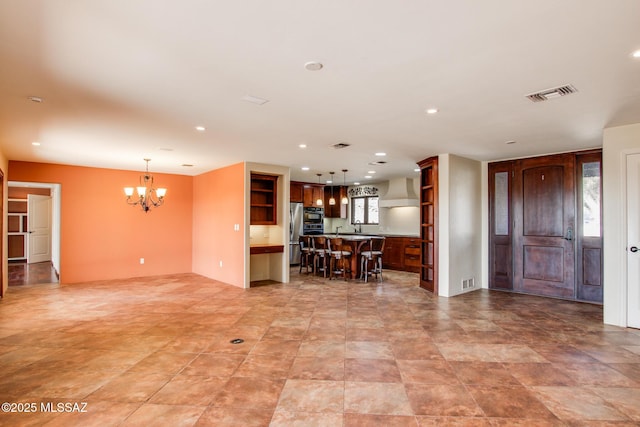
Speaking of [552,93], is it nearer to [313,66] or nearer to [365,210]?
[313,66]

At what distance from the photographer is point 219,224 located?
7.57 meters

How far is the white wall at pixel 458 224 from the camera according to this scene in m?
6.01

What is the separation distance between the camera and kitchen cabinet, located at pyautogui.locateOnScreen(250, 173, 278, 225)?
733 centimetres

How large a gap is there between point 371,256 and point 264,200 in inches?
108

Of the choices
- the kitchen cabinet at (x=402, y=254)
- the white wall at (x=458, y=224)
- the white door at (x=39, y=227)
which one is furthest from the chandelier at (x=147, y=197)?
the white wall at (x=458, y=224)

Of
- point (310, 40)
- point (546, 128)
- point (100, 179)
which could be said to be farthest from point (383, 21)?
point (100, 179)

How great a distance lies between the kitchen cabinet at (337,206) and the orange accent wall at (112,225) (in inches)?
168

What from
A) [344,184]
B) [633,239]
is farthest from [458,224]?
[344,184]

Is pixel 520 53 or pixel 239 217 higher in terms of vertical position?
pixel 520 53

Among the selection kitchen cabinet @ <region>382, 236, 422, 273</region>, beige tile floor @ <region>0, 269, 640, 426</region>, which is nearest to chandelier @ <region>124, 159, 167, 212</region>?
beige tile floor @ <region>0, 269, 640, 426</region>

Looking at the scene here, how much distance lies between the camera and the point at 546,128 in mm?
4367

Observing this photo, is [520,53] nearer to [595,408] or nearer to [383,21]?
[383,21]

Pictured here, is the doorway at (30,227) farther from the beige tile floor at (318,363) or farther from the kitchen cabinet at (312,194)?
the kitchen cabinet at (312,194)

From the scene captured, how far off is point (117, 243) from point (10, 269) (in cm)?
423
